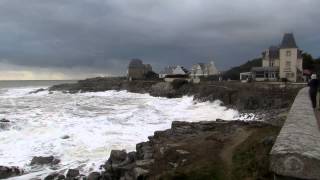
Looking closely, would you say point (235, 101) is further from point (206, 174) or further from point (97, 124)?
point (206, 174)

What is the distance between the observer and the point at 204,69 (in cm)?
11712

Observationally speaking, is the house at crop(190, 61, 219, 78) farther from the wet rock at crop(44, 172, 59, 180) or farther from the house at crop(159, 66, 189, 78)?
the wet rock at crop(44, 172, 59, 180)

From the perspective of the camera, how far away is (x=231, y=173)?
967cm

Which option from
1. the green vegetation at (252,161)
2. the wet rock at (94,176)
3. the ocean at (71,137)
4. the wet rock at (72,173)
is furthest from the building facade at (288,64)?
the green vegetation at (252,161)

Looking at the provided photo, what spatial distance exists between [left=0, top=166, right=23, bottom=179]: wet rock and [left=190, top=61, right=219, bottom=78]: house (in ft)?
327

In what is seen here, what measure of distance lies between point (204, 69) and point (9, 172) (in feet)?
338

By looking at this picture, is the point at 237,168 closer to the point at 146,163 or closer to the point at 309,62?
the point at 146,163

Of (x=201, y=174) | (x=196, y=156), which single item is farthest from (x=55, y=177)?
(x=201, y=174)

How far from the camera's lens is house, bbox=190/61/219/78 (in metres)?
116

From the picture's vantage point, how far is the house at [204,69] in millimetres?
115562

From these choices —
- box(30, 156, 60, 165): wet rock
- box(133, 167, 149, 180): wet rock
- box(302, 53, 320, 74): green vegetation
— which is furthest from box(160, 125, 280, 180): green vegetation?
box(302, 53, 320, 74): green vegetation

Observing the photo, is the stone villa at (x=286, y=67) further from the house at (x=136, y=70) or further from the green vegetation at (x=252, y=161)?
the green vegetation at (x=252, y=161)

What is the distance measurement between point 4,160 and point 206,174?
36.9ft

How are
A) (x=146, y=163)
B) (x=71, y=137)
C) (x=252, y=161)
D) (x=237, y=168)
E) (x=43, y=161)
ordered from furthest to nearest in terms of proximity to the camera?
(x=71, y=137) → (x=43, y=161) → (x=146, y=163) → (x=237, y=168) → (x=252, y=161)
